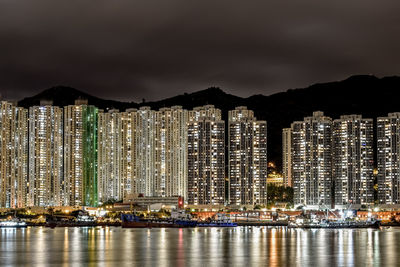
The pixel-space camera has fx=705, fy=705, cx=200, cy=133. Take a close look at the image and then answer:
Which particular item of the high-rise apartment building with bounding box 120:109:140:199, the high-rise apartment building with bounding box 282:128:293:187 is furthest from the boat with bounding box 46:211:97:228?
the high-rise apartment building with bounding box 282:128:293:187

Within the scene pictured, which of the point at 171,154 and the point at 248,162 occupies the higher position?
the point at 171,154

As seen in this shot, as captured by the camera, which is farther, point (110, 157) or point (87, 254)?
point (110, 157)

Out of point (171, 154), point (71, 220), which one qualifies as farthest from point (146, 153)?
point (71, 220)

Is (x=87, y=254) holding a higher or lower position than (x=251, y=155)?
lower

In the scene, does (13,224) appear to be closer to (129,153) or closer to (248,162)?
(129,153)

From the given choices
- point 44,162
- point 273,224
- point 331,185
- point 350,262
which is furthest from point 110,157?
point 350,262

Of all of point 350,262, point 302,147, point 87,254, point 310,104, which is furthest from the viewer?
point 310,104

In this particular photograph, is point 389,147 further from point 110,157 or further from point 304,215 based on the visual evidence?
point 110,157
